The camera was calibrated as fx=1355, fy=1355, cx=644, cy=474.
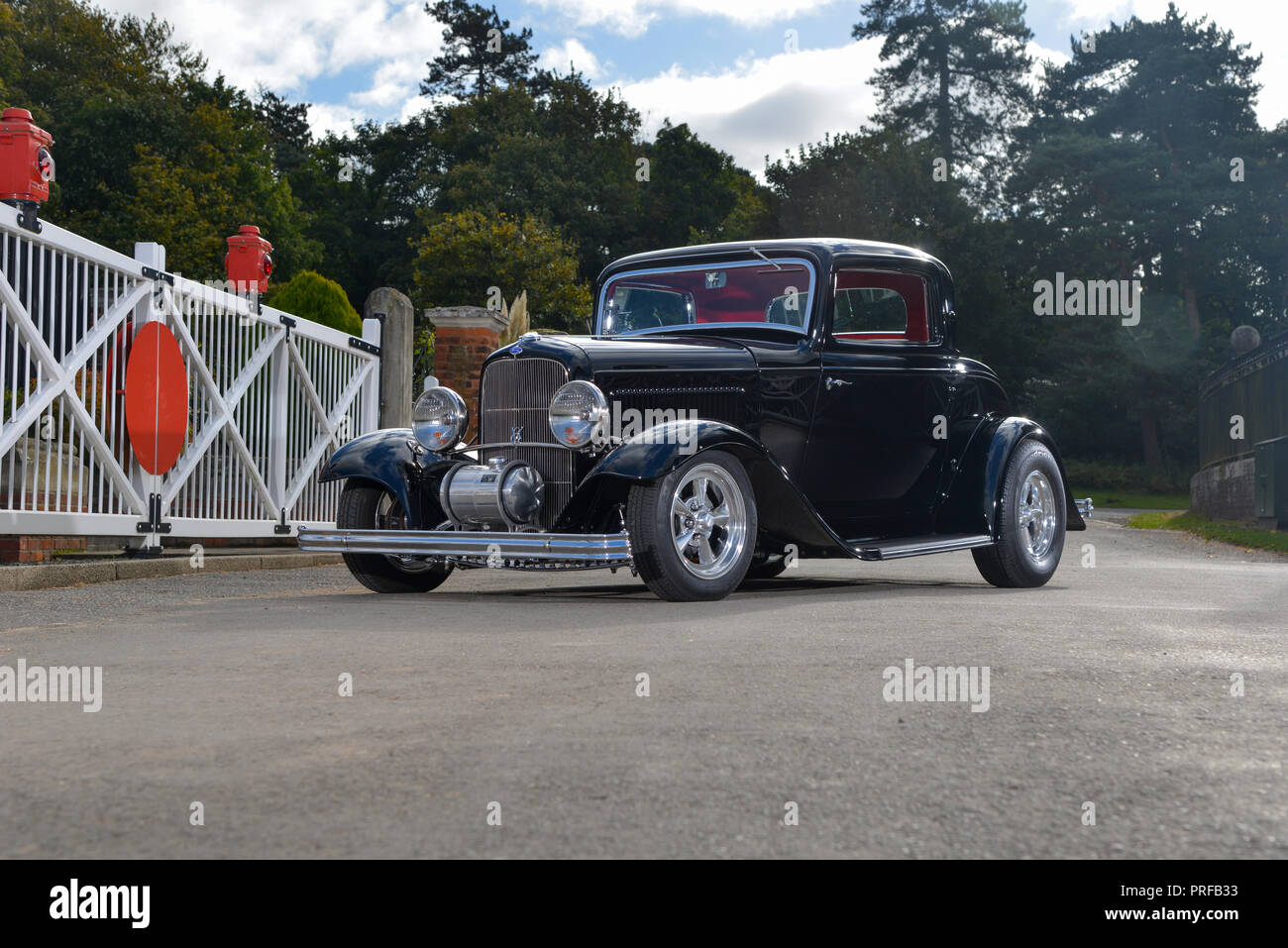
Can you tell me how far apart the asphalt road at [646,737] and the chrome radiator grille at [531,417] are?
3.99 feet

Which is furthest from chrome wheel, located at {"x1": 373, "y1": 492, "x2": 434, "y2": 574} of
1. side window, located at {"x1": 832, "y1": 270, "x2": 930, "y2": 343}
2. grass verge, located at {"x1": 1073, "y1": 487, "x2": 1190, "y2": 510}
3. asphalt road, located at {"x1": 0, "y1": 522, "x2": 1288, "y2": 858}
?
grass verge, located at {"x1": 1073, "y1": 487, "x2": 1190, "y2": 510}

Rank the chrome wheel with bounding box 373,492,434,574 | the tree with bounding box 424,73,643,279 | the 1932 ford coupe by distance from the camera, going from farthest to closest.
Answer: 1. the tree with bounding box 424,73,643,279
2. the chrome wheel with bounding box 373,492,434,574
3. the 1932 ford coupe

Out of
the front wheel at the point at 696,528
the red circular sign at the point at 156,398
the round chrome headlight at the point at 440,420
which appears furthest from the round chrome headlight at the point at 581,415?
the red circular sign at the point at 156,398

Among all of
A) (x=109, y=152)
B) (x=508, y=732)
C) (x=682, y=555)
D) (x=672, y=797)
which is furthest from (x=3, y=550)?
(x=109, y=152)

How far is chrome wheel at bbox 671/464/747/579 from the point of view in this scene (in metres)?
6.61

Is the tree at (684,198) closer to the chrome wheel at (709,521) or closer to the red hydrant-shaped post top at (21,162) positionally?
the red hydrant-shaped post top at (21,162)

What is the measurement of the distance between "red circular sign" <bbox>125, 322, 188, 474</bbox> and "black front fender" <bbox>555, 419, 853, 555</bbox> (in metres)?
3.52

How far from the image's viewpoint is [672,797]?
104 inches

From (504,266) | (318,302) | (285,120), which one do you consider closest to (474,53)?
(285,120)

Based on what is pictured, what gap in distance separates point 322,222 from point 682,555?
169 feet

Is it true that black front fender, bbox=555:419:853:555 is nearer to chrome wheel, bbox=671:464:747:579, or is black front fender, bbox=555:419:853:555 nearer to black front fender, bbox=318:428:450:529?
chrome wheel, bbox=671:464:747:579

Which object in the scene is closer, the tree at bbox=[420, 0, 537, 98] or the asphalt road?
the asphalt road

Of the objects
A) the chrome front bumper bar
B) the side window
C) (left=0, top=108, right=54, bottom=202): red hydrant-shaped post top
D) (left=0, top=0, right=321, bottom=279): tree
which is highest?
(left=0, top=0, right=321, bottom=279): tree
